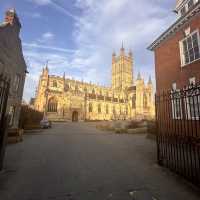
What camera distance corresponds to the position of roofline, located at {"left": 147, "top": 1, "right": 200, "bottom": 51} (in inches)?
414

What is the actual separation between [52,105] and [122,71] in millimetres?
58390

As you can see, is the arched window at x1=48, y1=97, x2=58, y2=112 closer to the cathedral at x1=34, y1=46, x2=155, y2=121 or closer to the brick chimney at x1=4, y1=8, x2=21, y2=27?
the cathedral at x1=34, y1=46, x2=155, y2=121

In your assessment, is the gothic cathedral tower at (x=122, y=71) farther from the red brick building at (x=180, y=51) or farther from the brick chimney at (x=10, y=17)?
the brick chimney at (x=10, y=17)

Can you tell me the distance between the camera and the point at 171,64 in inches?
496

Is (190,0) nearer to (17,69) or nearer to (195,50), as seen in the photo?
(195,50)

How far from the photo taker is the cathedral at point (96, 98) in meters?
53.6

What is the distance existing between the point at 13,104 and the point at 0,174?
12.5 metres

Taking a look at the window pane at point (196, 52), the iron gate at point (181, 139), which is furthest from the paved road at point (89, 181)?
the window pane at point (196, 52)

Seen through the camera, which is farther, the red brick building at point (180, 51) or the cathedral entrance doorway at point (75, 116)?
the cathedral entrance doorway at point (75, 116)

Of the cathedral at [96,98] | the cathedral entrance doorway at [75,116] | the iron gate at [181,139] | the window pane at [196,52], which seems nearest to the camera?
the iron gate at [181,139]

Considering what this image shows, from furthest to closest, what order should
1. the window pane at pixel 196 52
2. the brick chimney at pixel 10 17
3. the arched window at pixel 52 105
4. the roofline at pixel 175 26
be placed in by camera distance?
the arched window at pixel 52 105 < the brick chimney at pixel 10 17 < the roofline at pixel 175 26 < the window pane at pixel 196 52

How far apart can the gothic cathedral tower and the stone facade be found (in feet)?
261

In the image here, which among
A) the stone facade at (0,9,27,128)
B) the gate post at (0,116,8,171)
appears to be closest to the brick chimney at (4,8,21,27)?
the stone facade at (0,9,27,128)

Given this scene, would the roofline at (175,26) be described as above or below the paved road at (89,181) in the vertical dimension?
above
